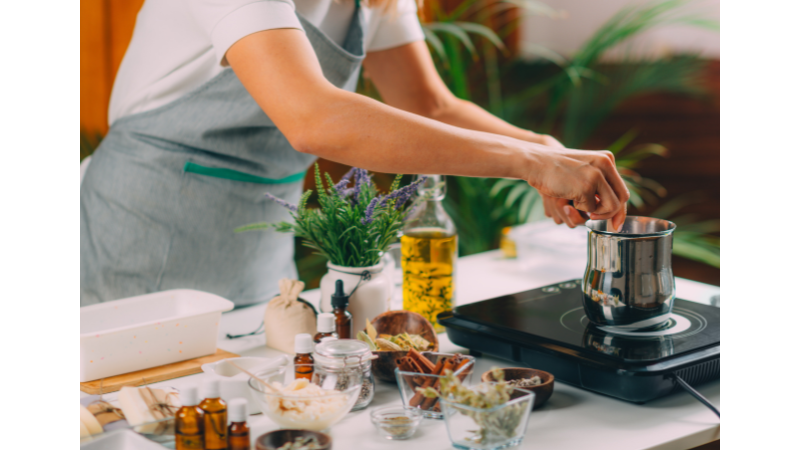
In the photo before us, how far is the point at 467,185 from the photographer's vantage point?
8.94 ft

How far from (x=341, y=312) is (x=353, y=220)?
5.7 inches

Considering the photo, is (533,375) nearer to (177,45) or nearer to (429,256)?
(429,256)

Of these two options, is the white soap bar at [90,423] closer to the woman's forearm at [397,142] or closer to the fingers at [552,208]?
the woman's forearm at [397,142]

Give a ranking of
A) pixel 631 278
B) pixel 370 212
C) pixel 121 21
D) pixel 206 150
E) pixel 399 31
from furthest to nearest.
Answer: pixel 121 21 → pixel 399 31 → pixel 206 150 → pixel 370 212 → pixel 631 278

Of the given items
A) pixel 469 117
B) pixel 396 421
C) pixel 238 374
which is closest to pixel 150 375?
pixel 238 374

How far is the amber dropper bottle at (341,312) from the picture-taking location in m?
0.99

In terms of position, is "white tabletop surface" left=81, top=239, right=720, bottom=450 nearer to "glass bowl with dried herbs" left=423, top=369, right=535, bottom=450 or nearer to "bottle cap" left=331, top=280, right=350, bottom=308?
"glass bowl with dried herbs" left=423, top=369, right=535, bottom=450

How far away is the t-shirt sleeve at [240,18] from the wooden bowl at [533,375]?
1.86ft

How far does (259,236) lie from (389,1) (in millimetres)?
595

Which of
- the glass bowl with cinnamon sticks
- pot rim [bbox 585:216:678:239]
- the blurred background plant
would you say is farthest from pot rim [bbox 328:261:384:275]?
the blurred background plant

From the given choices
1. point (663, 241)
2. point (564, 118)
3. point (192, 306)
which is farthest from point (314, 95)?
point (564, 118)

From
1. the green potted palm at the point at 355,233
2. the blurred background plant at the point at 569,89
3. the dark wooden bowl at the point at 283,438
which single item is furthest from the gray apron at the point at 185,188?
the blurred background plant at the point at 569,89

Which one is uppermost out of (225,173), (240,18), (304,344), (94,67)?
(94,67)

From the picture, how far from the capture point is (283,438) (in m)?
0.68
